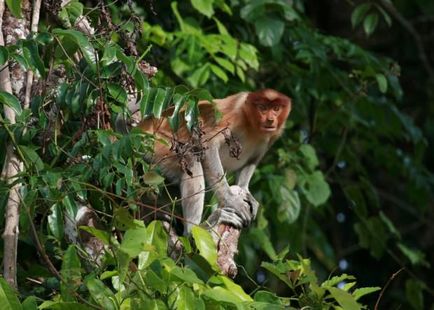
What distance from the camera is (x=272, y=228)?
8.70 meters

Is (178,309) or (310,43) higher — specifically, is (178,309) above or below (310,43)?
above

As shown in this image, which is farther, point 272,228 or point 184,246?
point 272,228

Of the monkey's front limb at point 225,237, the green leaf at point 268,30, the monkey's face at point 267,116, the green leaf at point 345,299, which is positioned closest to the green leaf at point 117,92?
the monkey's front limb at point 225,237

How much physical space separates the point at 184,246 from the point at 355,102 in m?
4.53

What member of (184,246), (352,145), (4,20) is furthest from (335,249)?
(184,246)

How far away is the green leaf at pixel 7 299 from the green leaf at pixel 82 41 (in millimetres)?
1107

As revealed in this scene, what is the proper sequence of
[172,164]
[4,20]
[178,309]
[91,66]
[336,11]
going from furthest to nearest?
[336,11] → [172,164] → [4,20] → [91,66] → [178,309]

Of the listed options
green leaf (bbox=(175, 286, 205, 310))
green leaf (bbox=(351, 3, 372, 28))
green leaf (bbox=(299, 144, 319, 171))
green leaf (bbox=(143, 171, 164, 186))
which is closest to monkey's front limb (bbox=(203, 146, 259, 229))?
green leaf (bbox=(143, 171, 164, 186))

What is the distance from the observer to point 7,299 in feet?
13.3

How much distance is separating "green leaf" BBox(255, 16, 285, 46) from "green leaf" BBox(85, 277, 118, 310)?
3857 mm

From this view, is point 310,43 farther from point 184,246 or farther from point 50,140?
Result: point 184,246

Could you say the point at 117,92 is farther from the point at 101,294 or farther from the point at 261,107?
the point at 261,107

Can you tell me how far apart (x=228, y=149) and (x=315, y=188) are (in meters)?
1.52

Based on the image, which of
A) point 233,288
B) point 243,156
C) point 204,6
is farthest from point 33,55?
point 204,6
